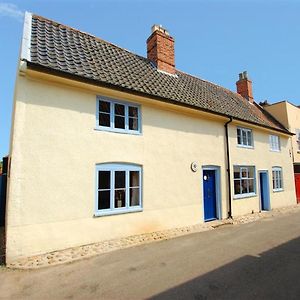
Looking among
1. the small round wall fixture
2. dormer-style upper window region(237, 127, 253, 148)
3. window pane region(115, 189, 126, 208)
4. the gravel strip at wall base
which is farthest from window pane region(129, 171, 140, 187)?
dormer-style upper window region(237, 127, 253, 148)

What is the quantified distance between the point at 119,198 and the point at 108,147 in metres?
1.81

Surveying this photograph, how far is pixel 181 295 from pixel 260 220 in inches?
334

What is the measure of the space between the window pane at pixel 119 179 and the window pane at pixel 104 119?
1.74m

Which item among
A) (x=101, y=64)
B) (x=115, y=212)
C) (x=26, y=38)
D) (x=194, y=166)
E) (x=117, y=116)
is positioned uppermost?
(x=26, y=38)

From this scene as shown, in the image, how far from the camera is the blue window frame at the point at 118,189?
7547mm

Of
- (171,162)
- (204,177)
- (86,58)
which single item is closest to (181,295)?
(171,162)

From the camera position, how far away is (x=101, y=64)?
9.01m

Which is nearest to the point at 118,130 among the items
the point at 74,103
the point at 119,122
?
the point at 119,122

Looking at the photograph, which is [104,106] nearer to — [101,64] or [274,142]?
[101,64]

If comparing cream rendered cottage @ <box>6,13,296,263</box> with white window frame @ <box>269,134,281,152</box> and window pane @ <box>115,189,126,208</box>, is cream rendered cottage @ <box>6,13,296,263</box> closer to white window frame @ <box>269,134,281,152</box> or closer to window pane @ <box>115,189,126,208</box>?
window pane @ <box>115,189,126,208</box>

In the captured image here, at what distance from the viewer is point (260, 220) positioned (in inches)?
440

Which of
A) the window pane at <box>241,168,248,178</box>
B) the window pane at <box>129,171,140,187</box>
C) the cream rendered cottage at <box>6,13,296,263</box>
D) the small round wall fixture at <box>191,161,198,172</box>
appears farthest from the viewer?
the window pane at <box>241,168,248,178</box>

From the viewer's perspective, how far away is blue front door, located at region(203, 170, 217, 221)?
35.3ft

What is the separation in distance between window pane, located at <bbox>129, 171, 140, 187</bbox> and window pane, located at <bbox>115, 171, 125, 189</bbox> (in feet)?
1.12
